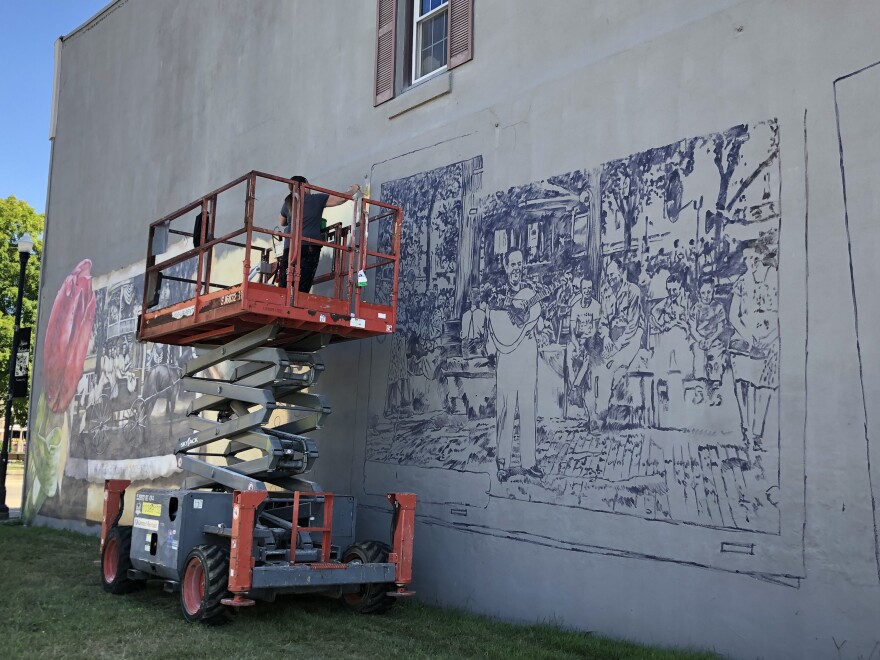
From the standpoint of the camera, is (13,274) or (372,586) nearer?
(372,586)

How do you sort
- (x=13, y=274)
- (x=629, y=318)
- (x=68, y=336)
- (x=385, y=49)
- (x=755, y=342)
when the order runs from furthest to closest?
(x=13, y=274), (x=68, y=336), (x=385, y=49), (x=629, y=318), (x=755, y=342)

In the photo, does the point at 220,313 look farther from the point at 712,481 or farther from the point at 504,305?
the point at 712,481

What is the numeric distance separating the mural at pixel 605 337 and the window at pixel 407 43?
170 centimetres

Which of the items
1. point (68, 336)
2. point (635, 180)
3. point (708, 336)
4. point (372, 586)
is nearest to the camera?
point (708, 336)

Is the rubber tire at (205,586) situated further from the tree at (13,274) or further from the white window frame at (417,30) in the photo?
the tree at (13,274)

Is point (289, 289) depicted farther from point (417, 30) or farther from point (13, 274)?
point (13, 274)

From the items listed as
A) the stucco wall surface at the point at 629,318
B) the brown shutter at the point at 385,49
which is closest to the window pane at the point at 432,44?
the brown shutter at the point at 385,49

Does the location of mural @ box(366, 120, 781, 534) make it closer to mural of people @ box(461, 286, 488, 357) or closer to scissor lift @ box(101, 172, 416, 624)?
mural of people @ box(461, 286, 488, 357)

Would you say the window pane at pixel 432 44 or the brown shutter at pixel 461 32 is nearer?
the brown shutter at pixel 461 32

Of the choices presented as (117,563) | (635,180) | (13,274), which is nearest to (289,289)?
(635,180)

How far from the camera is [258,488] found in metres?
8.70

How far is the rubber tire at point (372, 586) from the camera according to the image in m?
8.58

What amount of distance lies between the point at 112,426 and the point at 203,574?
392 inches

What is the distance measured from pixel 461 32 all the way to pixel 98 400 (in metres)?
11.4
